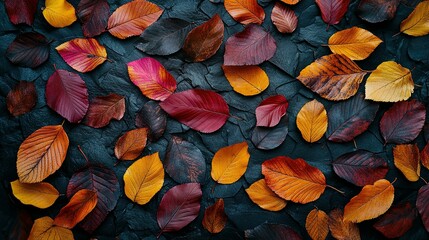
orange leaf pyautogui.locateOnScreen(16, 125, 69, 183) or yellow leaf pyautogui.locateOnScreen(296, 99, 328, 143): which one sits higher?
yellow leaf pyautogui.locateOnScreen(296, 99, 328, 143)

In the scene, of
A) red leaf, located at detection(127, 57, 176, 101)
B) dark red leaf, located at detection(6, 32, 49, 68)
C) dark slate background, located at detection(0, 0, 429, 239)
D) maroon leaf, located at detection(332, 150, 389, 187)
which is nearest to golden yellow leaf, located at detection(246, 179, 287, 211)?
dark slate background, located at detection(0, 0, 429, 239)

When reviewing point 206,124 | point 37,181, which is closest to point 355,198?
point 206,124

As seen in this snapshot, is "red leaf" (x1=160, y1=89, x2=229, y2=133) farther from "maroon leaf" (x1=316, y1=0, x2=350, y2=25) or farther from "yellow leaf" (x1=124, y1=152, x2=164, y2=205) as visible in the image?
"maroon leaf" (x1=316, y1=0, x2=350, y2=25)

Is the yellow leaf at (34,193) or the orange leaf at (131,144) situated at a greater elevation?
the orange leaf at (131,144)

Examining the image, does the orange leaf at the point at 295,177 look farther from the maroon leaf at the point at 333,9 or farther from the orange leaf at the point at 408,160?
the maroon leaf at the point at 333,9


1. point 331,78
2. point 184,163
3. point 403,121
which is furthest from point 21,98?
point 403,121

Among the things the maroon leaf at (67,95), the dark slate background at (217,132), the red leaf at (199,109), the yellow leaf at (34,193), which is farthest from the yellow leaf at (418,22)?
the yellow leaf at (34,193)
